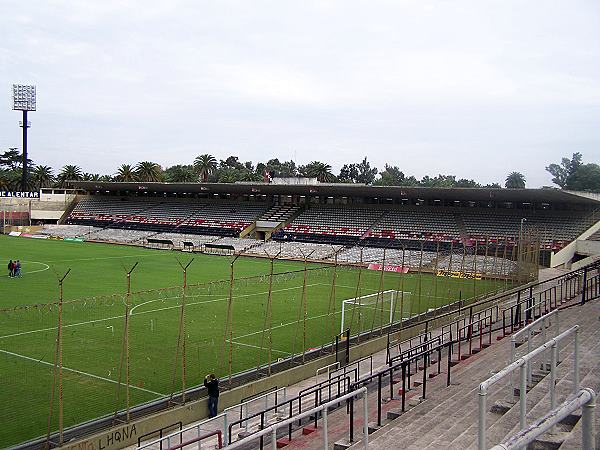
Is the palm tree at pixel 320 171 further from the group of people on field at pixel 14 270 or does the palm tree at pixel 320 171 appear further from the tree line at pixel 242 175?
the group of people on field at pixel 14 270

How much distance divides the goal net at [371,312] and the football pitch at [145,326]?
0.15 m

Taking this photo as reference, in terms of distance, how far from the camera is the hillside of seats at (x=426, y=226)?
60.6 metres

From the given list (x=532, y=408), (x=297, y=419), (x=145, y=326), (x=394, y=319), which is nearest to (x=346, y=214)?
(x=394, y=319)

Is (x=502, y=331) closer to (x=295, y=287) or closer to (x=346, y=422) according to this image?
(x=346, y=422)

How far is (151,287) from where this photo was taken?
40.5 m

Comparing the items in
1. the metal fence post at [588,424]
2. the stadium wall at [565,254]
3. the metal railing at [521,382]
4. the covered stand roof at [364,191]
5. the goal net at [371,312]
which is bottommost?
the goal net at [371,312]

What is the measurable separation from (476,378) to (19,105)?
101347mm

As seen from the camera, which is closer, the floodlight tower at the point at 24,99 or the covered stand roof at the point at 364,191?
the covered stand roof at the point at 364,191

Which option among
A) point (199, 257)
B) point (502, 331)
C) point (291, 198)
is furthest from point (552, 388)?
point (291, 198)

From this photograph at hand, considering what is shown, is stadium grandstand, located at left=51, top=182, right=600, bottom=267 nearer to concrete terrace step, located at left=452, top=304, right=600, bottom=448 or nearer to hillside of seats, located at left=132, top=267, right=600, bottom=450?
hillside of seats, located at left=132, top=267, right=600, bottom=450

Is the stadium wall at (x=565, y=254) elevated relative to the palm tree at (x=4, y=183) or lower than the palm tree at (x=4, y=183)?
lower

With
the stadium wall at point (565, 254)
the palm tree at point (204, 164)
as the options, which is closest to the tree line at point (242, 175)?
the palm tree at point (204, 164)

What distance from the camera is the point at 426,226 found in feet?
225

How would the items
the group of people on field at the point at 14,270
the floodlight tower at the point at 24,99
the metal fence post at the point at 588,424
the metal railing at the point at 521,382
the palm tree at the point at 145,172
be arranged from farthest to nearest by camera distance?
1. the palm tree at the point at 145,172
2. the floodlight tower at the point at 24,99
3. the group of people on field at the point at 14,270
4. the metal railing at the point at 521,382
5. the metal fence post at the point at 588,424
